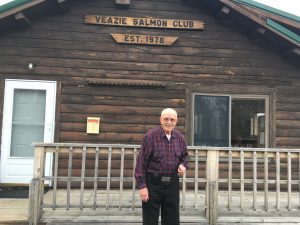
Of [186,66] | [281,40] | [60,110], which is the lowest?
[60,110]

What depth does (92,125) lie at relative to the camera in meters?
7.73

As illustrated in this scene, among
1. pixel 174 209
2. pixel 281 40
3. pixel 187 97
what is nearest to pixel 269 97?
pixel 281 40

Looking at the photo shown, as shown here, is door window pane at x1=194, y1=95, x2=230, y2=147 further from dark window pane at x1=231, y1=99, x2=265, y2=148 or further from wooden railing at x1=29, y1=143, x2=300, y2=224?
A: wooden railing at x1=29, y1=143, x2=300, y2=224

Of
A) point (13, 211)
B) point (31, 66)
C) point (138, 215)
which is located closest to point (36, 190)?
point (13, 211)

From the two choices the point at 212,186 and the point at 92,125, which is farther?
the point at 92,125

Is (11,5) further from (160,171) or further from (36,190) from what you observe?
(160,171)

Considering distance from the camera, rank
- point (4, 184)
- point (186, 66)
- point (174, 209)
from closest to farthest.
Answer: point (174, 209)
point (4, 184)
point (186, 66)

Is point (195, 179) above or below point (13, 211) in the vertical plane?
above

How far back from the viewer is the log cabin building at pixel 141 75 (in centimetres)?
771

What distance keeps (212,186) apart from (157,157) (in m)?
1.59

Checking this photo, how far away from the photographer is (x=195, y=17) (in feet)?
26.9

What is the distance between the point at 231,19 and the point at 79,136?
14.3 ft

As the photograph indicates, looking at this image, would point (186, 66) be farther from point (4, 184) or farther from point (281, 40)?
point (4, 184)

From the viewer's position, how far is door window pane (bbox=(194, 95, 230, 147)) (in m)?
8.05
